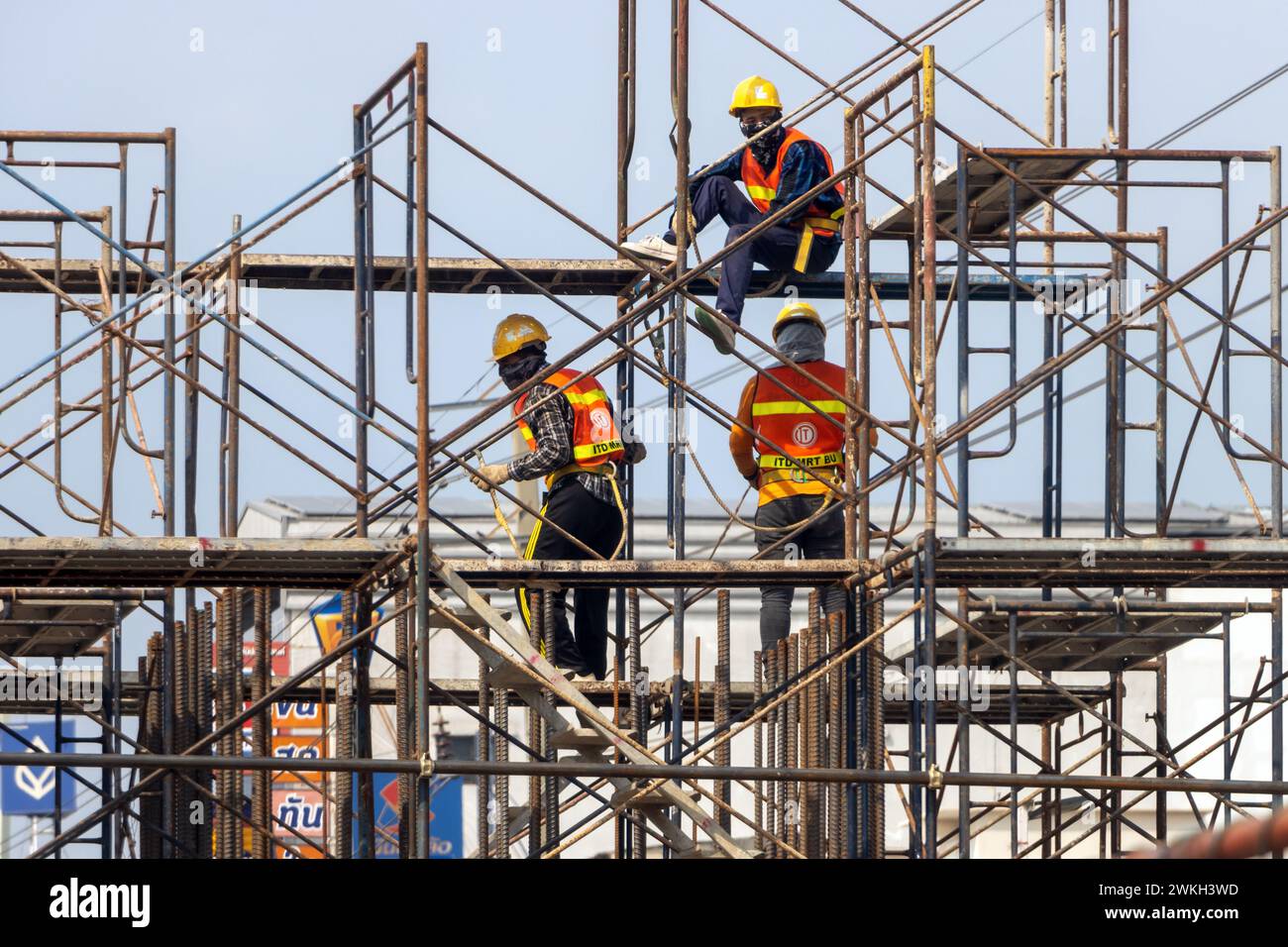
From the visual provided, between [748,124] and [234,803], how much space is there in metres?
5.94

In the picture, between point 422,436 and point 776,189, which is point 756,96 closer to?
point 776,189

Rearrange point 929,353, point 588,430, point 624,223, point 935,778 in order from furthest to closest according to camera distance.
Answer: point 624,223 → point 588,430 → point 929,353 → point 935,778

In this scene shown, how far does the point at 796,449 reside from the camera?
55.8ft

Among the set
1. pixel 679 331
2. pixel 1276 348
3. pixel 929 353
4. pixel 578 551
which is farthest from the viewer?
pixel 679 331

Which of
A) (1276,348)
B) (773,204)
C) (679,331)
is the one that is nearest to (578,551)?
(679,331)

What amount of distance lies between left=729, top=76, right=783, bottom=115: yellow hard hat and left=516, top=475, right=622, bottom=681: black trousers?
3045mm

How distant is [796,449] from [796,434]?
4.2 inches

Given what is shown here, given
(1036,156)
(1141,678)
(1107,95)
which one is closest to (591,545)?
(1036,156)

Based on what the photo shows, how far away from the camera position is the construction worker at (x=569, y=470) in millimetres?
16609

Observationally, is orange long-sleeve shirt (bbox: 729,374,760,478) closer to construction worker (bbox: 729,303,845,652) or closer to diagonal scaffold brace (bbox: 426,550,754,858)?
construction worker (bbox: 729,303,845,652)

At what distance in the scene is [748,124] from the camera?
1783 centimetres

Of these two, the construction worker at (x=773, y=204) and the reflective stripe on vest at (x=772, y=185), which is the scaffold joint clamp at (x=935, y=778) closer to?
the construction worker at (x=773, y=204)
